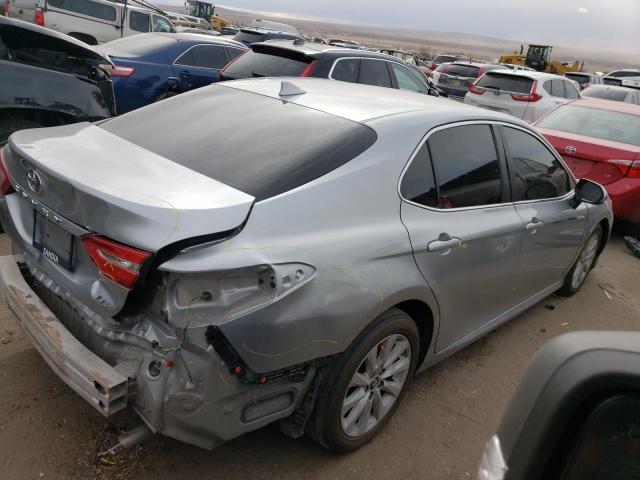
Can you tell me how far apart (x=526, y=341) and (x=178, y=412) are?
2918mm

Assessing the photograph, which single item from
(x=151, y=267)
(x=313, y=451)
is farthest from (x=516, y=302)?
(x=151, y=267)

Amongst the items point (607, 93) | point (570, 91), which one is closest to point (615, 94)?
point (607, 93)

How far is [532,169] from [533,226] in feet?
1.44

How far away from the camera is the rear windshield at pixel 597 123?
6.50 metres

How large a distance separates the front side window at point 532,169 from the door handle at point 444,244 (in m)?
0.83

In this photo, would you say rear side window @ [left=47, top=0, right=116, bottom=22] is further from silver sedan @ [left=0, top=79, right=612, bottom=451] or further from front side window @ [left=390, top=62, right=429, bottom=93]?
silver sedan @ [left=0, top=79, right=612, bottom=451]

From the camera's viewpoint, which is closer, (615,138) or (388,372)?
(388,372)

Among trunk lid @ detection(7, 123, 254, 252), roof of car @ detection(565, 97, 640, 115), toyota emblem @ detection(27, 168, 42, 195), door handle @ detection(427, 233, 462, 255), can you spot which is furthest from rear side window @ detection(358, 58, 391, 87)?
toyota emblem @ detection(27, 168, 42, 195)

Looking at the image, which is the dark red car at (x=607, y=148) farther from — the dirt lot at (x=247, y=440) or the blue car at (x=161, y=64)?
→ the blue car at (x=161, y=64)

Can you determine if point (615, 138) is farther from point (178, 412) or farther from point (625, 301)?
point (178, 412)

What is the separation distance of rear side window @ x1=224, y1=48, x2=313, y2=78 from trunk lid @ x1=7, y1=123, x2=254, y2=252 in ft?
15.1

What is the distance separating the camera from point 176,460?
8.07ft

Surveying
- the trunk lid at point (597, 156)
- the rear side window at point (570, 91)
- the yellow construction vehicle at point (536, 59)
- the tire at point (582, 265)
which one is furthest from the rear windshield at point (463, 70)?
the yellow construction vehicle at point (536, 59)

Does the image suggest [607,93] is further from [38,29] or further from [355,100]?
[38,29]
